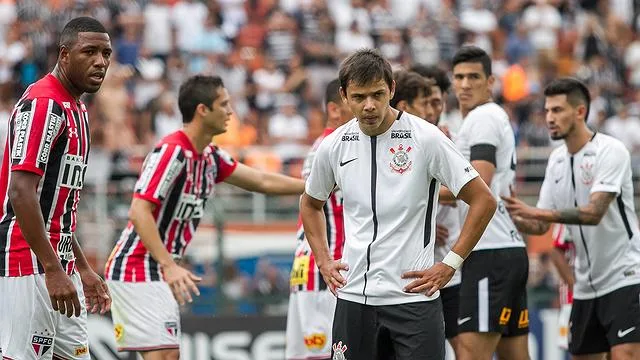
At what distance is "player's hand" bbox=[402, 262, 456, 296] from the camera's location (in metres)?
7.05

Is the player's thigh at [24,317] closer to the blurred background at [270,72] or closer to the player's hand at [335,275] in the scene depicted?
the player's hand at [335,275]

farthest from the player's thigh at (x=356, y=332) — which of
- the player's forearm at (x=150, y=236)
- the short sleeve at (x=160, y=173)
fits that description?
the short sleeve at (x=160, y=173)

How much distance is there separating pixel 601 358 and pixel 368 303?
354 centimetres

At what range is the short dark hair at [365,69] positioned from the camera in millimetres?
7098

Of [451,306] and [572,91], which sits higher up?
[572,91]

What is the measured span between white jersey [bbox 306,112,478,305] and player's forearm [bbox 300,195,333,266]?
325 millimetres

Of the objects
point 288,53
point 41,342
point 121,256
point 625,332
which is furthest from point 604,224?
point 288,53

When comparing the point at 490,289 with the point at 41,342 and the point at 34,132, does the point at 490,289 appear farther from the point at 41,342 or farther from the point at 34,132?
the point at 34,132

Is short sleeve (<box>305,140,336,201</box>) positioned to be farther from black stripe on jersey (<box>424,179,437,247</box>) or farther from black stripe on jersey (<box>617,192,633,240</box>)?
black stripe on jersey (<box>617,192,633,240</box>)

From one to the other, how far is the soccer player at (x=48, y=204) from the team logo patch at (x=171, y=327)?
66.0 inches

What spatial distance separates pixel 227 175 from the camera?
988cm

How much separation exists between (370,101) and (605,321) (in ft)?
12.0

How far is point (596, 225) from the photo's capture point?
9602 millimetres

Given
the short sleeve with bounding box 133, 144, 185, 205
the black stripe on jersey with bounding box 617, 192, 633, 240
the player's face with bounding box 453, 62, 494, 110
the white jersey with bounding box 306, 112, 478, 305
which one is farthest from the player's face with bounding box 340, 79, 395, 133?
the black stripe on jersey with bounding box 617, 192, 633, 240
